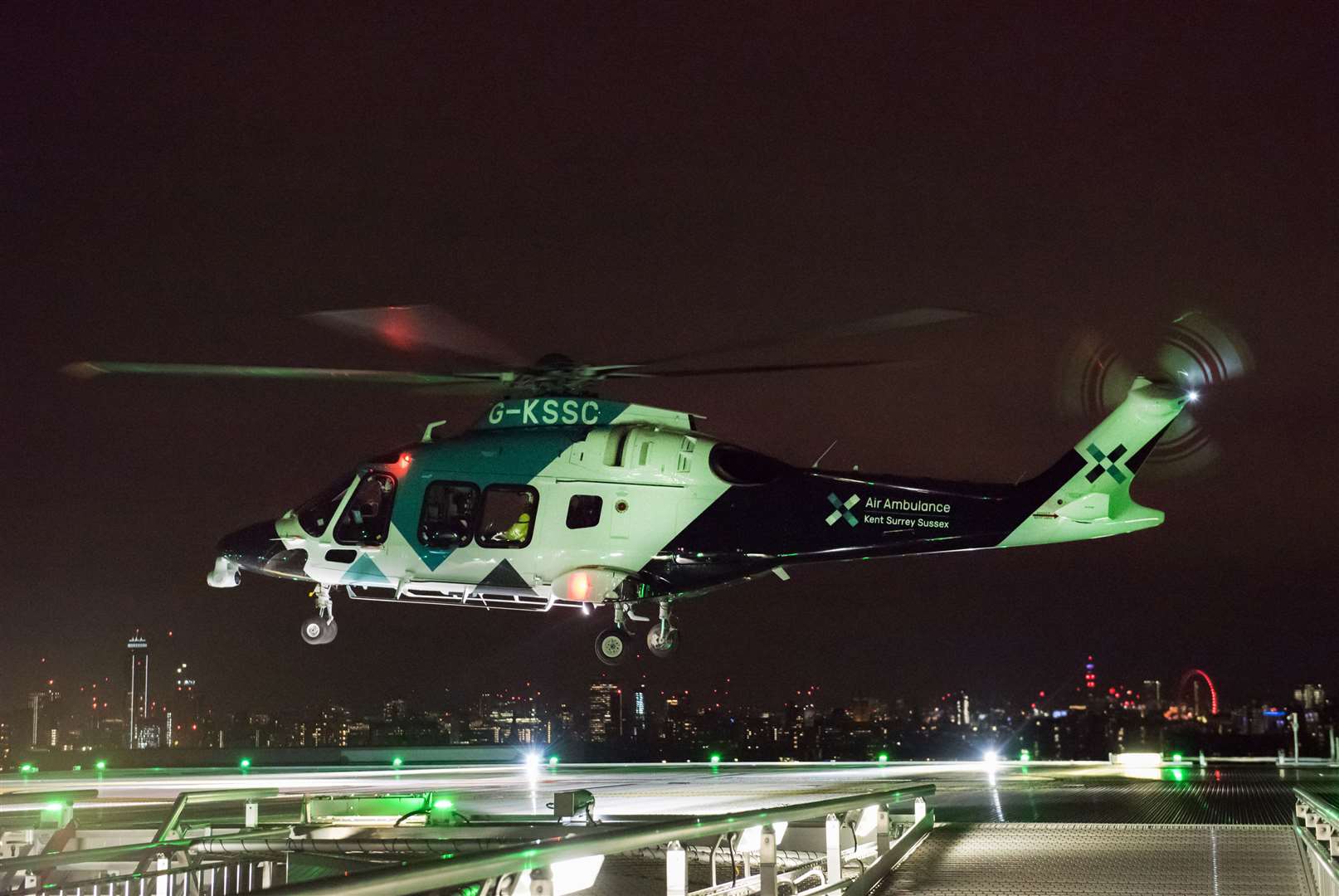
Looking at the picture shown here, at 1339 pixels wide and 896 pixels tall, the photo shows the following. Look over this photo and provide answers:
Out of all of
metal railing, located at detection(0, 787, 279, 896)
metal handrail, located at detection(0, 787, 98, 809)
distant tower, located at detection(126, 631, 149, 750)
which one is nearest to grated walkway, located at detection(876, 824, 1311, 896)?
metal railing, located at detection(0, 787, 279, 896)

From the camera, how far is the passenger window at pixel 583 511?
81.6 ft

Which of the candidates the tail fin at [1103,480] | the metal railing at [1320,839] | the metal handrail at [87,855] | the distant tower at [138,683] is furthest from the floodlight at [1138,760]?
the distant tower at [138,683]

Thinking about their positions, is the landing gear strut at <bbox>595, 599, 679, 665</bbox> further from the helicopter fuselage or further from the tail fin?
the tail fin

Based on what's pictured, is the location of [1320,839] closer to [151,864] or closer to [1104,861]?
[1104,861]

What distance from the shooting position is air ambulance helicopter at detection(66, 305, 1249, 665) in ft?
78.5

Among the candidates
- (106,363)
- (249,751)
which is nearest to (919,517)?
(106,363)

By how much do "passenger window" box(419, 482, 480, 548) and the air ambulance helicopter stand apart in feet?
0.07

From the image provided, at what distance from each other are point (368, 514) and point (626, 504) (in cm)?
473

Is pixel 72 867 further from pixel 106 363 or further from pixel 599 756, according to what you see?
pixel 599 756

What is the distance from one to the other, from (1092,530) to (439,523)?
1075 centimetres

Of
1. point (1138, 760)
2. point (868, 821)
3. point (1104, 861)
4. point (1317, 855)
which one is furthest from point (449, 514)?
point (1317, 855)

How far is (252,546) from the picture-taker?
27.3 m

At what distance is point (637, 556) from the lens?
82.1ft

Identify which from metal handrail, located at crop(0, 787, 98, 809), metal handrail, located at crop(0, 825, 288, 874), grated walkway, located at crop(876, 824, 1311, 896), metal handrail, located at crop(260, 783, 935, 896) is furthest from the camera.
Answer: metal handrail, located at crop(0, 787, 98, 809)
